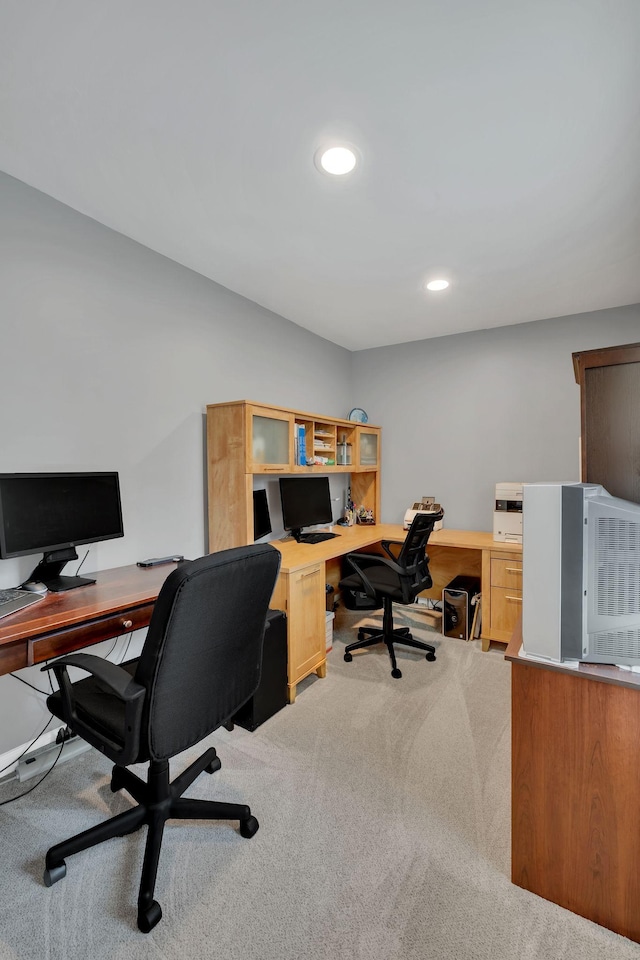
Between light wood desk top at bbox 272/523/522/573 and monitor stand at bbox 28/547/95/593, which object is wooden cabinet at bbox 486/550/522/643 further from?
monitor stand at bbox 28/547/95/593

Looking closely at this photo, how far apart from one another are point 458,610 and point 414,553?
908mm

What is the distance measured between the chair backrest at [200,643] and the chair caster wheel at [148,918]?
43cm

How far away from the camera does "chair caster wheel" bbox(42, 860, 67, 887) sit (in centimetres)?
144

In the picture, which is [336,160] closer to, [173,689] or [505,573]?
[173,689]

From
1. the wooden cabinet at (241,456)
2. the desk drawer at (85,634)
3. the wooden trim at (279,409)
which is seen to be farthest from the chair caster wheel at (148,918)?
the wooden trim at (279,409)

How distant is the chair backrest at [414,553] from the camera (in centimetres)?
285

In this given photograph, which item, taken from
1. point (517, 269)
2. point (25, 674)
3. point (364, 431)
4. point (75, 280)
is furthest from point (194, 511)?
point (517, 269)

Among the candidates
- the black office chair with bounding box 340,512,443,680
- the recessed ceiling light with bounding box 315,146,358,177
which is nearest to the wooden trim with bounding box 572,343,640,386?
the recessed ceiling light with bounding box 315,146,358,177

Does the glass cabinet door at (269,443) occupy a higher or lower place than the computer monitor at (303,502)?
higher

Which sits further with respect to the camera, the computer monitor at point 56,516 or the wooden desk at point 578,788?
the computer monitor at point 56,516

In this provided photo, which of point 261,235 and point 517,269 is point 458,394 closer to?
point 517,269

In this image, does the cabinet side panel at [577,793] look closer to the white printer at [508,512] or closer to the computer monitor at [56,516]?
the computer monitor at [56,516]

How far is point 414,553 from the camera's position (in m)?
2.99

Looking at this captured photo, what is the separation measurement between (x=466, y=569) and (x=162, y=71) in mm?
3892
